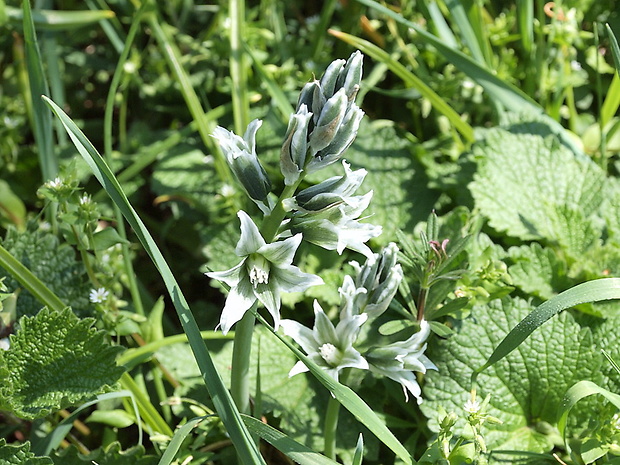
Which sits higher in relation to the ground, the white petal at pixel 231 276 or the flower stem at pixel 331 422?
the white petal at pixel 231 276

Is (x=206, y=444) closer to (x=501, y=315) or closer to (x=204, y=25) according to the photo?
(x=501, y=315)

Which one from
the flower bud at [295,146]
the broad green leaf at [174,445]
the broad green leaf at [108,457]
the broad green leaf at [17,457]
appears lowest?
the broad green leaf at [108,457]

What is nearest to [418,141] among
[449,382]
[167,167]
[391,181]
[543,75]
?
[391,181]

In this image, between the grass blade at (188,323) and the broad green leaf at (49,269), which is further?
the broad green leaf at (49,269)

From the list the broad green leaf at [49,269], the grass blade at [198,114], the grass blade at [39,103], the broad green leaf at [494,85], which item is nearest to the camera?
the grass blade at [39,103]

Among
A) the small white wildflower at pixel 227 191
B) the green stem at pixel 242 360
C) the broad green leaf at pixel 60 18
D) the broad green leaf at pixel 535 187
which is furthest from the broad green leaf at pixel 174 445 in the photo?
the broad green leaf at pixel 60 18

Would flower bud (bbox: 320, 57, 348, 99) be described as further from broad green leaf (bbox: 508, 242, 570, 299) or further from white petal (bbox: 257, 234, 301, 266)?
broad green leaf (bbox: 508, 242, 570, 299)

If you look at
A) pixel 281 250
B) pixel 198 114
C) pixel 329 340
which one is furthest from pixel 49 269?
pixel 281 250

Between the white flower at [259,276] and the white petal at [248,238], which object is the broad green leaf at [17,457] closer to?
the white flower at [259,276]

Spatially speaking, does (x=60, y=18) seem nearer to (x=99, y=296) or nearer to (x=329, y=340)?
(x=99, y=296)
